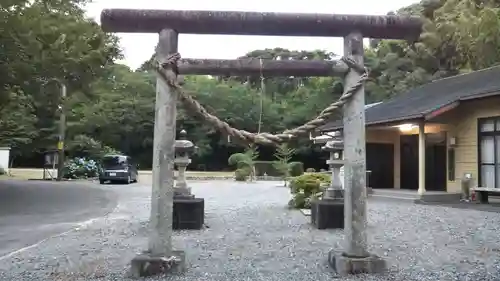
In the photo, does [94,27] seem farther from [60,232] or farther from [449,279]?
[449,279]

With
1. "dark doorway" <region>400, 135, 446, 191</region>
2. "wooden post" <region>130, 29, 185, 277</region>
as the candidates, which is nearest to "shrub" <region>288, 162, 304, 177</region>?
"dark doorway" <region>400, 135, 446, 191</region>

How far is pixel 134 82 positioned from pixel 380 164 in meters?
25.6

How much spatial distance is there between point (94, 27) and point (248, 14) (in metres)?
13.3

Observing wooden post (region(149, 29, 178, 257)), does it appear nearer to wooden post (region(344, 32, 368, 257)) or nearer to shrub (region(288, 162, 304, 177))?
wooden post (region(344, 32, 368, 257))

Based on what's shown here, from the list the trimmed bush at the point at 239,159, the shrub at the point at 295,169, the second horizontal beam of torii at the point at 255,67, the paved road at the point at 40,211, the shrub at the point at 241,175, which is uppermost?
the second horizontal beam of torii at the point at 255,67

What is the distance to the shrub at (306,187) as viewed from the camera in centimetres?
1095

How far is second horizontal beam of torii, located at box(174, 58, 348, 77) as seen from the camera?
16.4ft

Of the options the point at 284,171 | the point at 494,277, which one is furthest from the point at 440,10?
the point at 494,277

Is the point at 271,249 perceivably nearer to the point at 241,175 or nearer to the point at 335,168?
the point at 335,168

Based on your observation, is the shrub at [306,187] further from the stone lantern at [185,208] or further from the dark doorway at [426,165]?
the dark doorway at [426,165]

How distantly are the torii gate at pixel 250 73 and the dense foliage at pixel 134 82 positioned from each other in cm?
225

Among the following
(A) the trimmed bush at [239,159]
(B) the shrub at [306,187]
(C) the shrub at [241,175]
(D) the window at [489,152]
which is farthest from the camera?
(A) the trimmed bush at [239,159]

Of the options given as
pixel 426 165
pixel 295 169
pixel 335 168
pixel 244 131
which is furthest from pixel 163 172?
pixel 295 169

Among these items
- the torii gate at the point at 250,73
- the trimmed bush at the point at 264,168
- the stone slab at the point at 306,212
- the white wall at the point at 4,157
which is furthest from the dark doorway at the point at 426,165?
the white wall at the point at 4,157
